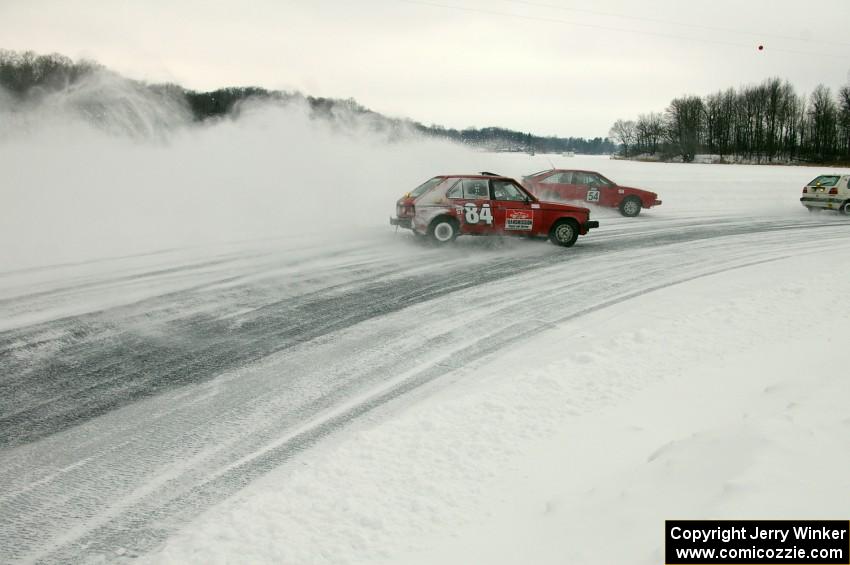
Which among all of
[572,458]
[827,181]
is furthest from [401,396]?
[827,181]

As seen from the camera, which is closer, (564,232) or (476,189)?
(476,189)

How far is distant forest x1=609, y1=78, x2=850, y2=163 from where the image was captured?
80.4 metres

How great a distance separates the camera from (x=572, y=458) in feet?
13.2

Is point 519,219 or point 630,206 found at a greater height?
point 630,206

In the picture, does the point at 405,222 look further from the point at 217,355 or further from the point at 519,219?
the point at 217,355

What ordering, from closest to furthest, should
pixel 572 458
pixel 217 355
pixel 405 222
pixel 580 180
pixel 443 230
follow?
pixel 572 458 < pixel 217 355 < pixel 443 230 < pixel 405 222 < pixel 580 180

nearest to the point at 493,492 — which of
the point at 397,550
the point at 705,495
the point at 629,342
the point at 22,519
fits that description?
the point at 397,550

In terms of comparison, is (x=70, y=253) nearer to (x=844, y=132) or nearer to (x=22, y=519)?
(x=22, y=519)

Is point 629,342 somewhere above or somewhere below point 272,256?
below

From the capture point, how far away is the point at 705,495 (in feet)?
10.2

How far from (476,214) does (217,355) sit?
7.40 m

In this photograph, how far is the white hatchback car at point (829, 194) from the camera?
20.3 m

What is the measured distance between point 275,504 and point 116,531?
0.84 metres

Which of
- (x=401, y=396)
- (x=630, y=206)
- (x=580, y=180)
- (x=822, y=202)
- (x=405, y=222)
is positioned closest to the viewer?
(x=401, y=396)
